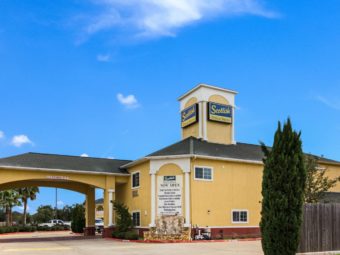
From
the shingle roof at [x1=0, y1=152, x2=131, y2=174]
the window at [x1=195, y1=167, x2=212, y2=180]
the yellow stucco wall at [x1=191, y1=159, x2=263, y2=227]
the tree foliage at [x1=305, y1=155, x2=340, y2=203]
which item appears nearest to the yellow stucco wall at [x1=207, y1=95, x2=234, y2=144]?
the yellow stucco wall at [x1=191, y1=159, x2=263, y2=227]

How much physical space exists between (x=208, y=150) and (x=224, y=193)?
3327 millimetres

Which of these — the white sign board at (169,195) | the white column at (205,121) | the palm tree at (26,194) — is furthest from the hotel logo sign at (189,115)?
the palm tree at (26,194)

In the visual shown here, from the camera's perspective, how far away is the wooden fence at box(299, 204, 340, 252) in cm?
1709

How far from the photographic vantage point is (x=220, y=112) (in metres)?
35.6

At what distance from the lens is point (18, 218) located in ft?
281

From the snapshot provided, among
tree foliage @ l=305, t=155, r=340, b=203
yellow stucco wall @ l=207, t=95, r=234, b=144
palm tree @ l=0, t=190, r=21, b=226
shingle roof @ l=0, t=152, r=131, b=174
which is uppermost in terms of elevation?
yellow stucco wall @ l=207, t=95, r=234, b=144

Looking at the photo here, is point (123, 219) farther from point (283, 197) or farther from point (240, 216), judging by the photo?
point (283, 197)

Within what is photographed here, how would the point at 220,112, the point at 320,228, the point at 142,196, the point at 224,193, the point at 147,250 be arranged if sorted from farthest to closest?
the point at 220,112, the point at 142,196, the point at 224,193, the point at 147,250, the point at 320,228

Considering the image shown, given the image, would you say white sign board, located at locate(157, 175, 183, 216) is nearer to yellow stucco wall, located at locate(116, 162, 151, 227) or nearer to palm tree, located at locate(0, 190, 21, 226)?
yellow stucco wall, located at locate(116, 162, 151, 227)

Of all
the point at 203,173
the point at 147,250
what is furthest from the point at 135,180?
the point at 147,250

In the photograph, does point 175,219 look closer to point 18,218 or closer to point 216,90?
point 216,90

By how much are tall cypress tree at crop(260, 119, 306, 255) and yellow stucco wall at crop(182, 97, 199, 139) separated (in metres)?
20.1

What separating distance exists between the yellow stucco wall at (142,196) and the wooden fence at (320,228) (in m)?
16.1

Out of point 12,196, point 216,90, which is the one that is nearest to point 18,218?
point 12,196
